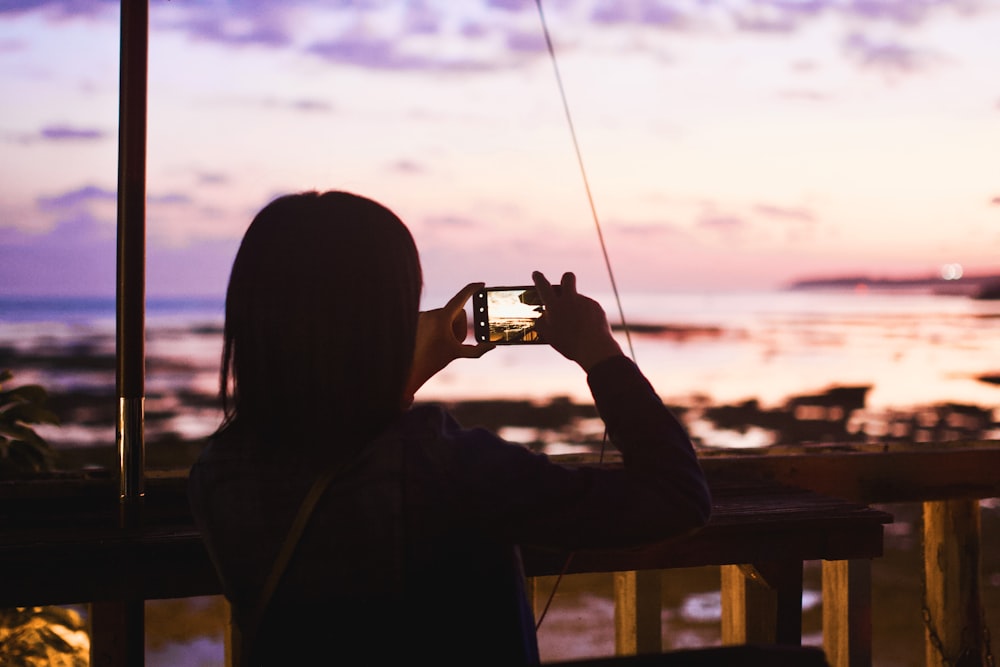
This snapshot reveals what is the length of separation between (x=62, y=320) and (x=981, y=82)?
39.6 metres

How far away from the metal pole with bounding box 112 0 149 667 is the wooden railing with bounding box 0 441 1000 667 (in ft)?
0.13

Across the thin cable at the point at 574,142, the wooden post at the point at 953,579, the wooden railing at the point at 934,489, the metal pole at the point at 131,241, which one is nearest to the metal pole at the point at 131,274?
the metal pole at the point at 131,241

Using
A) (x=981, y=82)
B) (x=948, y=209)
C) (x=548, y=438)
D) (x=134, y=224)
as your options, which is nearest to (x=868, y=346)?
(x=548, y=438)

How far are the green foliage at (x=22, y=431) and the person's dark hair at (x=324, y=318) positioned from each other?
7.45 feet

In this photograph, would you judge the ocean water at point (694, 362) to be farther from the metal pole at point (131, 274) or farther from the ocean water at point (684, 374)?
the metal pole at point (131, 274)

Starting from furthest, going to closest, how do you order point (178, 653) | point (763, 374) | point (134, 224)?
point (763, 374) → point (178, 653) → point (134, 224)

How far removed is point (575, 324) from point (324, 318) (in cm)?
39

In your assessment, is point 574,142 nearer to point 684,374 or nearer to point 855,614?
point 855,614

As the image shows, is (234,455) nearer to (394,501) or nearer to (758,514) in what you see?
(394,501)

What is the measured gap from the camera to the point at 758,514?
72.7 inches

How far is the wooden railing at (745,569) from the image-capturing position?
1643mm

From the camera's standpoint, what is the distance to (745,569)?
2.18 meters

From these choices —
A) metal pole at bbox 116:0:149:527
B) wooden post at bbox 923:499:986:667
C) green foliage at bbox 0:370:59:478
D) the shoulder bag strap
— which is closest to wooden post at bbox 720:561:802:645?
wooden post at bbox 923:499:986:667

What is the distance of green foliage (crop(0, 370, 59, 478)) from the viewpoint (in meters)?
2.85
